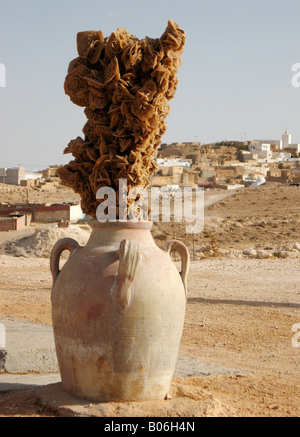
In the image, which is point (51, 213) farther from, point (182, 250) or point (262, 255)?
point (182, 250)

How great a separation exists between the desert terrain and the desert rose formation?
1.74m

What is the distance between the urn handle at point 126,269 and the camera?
442 centimetres

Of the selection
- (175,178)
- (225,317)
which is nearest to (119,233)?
(225,317)

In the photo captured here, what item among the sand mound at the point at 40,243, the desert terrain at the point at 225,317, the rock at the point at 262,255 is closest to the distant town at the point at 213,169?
the sand mound at the point at 40,243

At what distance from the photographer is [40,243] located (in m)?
18.6

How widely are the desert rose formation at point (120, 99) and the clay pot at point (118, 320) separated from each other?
0.58 meters

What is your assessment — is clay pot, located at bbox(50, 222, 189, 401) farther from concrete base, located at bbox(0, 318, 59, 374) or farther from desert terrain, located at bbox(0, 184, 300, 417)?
concrete base, located at bbox(0, 318, 59, 374)

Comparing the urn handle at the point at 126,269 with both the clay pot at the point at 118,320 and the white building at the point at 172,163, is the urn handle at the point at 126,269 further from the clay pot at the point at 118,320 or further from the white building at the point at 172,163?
the white building at the point at 172,163

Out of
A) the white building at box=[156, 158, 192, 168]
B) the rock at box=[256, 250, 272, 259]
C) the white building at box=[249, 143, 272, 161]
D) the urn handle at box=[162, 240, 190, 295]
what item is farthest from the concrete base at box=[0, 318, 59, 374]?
the white building at box=[249, 143, 272, 161]

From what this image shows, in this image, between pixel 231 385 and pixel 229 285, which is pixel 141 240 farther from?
pixel 229 285

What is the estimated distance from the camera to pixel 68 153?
17.0 feet

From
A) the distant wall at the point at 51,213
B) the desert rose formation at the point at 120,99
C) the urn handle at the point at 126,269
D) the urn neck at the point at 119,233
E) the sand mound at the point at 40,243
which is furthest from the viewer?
the distant wall at the point at 51,213

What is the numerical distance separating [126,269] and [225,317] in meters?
5.67

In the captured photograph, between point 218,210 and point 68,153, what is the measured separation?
98.1 feet
